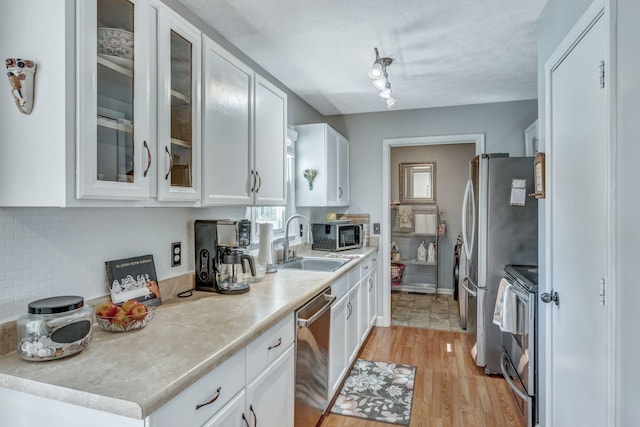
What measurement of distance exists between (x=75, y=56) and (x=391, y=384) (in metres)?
2.72

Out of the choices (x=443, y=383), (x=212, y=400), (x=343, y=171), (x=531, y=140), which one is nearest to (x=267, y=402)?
(x=212, y=400)

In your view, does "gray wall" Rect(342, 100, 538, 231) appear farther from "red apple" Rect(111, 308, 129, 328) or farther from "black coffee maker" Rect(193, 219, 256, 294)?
"red apple" Rect(111, 308, 129, 328)

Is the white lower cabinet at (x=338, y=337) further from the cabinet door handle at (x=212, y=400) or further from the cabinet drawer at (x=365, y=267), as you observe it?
the cabinet door handle at (x=212, y=400)

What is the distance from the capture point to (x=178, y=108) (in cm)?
146

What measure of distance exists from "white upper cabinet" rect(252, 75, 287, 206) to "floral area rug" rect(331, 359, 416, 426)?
1.47m

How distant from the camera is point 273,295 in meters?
1.77

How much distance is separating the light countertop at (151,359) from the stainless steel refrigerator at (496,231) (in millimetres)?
1859

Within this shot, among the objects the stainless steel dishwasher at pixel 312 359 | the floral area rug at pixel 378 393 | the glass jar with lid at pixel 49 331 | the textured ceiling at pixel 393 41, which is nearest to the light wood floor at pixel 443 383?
the floral area rug at pixel 378 393

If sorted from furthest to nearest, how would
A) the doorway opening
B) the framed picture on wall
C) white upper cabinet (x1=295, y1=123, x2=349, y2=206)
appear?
the doorway opening < white upper cabinet (x1=295, y1=123, x2=349, y2=206) < the framed picture on wall

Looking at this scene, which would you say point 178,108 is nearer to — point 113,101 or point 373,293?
point 113,101

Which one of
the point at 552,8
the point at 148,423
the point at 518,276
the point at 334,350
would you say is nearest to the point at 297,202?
the point at 334,350

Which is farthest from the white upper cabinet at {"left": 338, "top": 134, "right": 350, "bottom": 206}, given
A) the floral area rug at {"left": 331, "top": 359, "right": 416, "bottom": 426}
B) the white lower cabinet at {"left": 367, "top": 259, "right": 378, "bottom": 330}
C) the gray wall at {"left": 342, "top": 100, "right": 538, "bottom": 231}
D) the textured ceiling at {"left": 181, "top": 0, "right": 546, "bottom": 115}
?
the floral area rug at {"left": 331, "top": 359, "right": 416, "bottom": 426}

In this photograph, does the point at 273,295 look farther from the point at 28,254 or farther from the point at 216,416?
the point at 28,254

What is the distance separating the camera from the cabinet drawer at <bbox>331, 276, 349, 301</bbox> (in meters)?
2.32
